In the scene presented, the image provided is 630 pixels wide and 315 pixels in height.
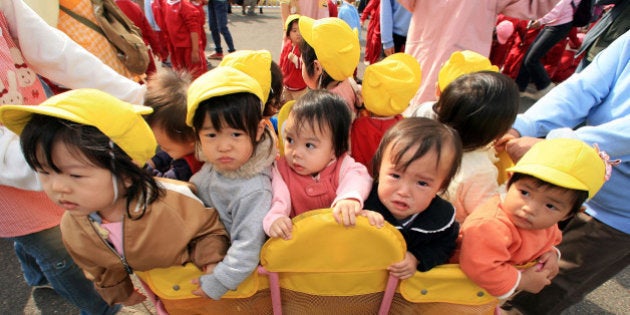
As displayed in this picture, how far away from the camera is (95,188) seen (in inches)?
39.9

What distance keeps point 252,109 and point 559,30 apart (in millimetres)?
4446

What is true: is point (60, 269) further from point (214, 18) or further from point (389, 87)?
point (214, 18)

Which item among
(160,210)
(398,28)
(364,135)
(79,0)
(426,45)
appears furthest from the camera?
(398,28)

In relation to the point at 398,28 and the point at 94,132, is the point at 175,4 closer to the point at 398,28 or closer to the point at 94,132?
the point at 398,28

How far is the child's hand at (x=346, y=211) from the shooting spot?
3.28 feet

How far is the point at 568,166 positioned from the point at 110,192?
138cm

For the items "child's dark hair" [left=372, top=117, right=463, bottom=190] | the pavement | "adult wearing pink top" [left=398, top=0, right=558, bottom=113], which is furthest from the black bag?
"child's dark hair" [left=372, top=117, right=463, bottom=190]

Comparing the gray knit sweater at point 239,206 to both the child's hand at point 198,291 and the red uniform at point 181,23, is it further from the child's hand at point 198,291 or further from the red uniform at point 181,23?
the red uniform at point 181,23

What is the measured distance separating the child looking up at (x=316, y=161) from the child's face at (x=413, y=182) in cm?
10

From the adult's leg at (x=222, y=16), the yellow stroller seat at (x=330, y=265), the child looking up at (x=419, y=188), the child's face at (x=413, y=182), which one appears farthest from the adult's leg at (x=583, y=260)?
the adult's leg at (x=222, y=16)

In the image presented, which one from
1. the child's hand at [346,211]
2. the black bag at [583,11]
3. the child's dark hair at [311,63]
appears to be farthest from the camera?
the black bag at [583,11]

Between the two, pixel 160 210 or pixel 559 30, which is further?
pixel 559 30

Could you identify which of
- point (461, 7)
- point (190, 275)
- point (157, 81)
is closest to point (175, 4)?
point (157, 81)

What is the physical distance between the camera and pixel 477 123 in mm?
1384
